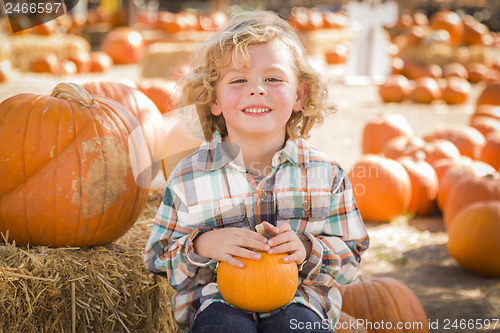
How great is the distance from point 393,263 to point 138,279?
2222 mm

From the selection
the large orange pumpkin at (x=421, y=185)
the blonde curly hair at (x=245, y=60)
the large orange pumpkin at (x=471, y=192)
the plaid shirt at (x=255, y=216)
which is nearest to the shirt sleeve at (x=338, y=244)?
the plaid shirt at (x=255, y=216)

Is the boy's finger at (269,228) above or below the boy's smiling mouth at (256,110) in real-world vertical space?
below

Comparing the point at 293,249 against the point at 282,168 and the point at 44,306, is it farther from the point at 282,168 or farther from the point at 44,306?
the point at 44,306

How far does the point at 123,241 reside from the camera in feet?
9.04

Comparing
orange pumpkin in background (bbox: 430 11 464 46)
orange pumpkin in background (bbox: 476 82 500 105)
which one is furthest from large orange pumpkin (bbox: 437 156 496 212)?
orange pumpkin in background (bbox: 430 11 464 46)

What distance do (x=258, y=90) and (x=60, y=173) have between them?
0.96 meters

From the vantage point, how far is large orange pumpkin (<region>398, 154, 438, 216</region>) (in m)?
5.06

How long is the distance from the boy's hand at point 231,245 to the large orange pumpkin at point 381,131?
4.58 metres

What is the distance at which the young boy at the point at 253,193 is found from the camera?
2.14 meters

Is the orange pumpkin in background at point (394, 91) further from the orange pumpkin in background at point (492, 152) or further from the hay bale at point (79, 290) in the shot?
the hay bale at point (79, 290)

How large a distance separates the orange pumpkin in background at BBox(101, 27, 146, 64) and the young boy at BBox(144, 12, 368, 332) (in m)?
12.8

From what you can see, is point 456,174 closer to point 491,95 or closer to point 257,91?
point 257,91

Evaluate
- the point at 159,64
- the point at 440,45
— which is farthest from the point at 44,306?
the point at 440,45

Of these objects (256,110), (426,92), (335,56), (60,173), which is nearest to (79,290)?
(60,173)
